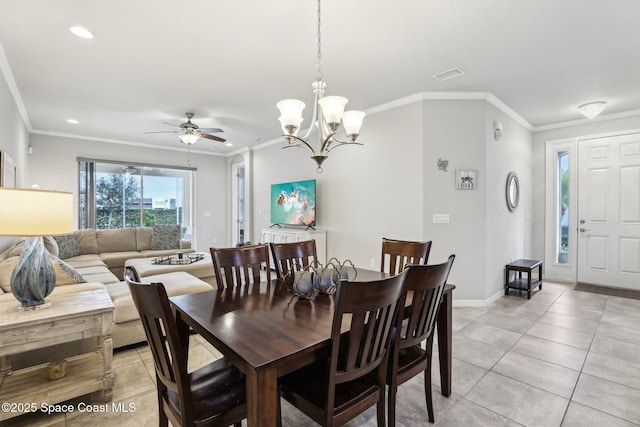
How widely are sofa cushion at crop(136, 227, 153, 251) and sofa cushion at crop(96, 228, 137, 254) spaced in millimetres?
63

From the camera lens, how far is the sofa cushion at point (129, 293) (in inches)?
104

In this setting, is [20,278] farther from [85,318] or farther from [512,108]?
[512,108]

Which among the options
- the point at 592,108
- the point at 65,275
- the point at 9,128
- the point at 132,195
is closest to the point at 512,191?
the point at 592,108

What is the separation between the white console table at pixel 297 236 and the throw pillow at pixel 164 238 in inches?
64.4

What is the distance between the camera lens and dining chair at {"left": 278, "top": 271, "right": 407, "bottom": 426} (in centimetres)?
119

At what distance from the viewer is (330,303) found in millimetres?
1691

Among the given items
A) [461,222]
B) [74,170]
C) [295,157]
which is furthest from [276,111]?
[74,170]

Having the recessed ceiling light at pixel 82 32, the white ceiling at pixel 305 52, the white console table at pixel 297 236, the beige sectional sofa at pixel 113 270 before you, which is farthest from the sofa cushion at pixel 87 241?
the recessed ceiling light at pixel 82 32

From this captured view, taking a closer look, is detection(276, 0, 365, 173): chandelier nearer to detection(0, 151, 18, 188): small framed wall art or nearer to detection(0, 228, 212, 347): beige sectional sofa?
detection(0, 228, 212, 347): beige sectional sofa

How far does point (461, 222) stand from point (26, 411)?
4.12 metres

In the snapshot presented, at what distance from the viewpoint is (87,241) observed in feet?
17.2

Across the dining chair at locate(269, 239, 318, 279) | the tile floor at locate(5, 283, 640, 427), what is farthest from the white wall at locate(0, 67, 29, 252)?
the dining chair at locate(269, 239, 318, 279)

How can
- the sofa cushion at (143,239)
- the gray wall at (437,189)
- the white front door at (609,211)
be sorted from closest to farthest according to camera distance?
the gray wall at (437,189) → the white front door at (609,211) → the sofa cushion at (143,239)

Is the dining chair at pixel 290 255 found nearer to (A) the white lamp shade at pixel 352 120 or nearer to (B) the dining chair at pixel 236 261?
(B) the dining chair at pixel 236 261
